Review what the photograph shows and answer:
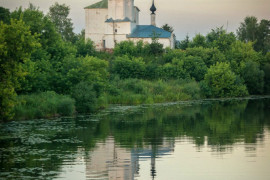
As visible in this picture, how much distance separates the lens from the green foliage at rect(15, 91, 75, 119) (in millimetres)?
33844

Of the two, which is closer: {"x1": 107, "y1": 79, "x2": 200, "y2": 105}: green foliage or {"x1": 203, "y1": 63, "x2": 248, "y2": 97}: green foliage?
{"x1": 107, "y1": 79, "x2": 200, "y2": 105}: green foliage

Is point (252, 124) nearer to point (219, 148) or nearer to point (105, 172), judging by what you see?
point (219, 148)

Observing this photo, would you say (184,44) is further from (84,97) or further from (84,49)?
(84,97)

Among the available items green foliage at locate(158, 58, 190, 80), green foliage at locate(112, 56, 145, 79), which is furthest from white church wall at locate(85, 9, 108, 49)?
green foliage at locate(158, 58, 190, 80)

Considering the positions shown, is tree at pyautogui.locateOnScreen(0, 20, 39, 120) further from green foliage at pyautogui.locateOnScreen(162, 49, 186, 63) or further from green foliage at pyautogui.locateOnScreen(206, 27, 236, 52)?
green foliage at pyautogui.locateOnScreen(206, 27, 236, 52)

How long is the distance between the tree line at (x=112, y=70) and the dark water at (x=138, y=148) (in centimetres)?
303

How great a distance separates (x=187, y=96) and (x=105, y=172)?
37.0 meters

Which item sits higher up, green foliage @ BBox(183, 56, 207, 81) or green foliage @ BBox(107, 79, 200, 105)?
green foliage @ BBox(183, 56, 207, 81)

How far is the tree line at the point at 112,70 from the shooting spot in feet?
106

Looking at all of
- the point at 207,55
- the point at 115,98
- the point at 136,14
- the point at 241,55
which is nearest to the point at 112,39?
the point at 136,14

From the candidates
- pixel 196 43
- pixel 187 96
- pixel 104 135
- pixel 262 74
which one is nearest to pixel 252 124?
pixel 104 135

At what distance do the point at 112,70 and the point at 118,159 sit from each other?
38639 mm

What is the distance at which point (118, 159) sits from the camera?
2045 centimetres

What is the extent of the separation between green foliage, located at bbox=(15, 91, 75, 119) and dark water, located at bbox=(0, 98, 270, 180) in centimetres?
126
